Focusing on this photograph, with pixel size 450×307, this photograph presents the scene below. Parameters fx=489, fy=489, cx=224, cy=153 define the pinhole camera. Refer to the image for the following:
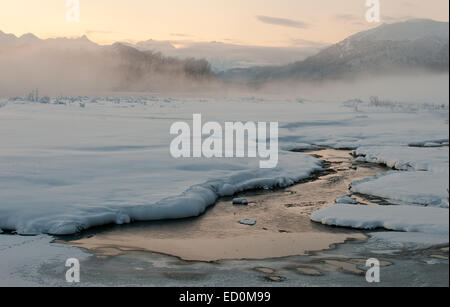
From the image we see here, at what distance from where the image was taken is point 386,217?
9383 millimetres

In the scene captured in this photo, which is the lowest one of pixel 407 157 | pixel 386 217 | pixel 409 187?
pixel 386 217

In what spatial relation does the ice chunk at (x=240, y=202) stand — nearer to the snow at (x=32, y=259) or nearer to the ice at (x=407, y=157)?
the snow at (x=32, y=259)

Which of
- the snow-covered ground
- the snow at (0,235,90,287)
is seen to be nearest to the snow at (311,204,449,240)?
the snow-covered ground

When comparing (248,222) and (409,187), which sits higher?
(409,187)

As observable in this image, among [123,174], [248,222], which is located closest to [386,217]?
[248,222]

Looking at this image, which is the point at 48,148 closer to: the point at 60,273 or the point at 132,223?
the point at 132,223

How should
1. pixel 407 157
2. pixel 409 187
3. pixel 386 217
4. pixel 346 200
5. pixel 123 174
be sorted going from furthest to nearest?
pixel 407 157, pixel 123 174, pixel 409 187, pixel 346 200, pixel 386 217

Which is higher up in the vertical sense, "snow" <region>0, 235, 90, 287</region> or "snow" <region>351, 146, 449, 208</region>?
"snow" <region>351, 146, 449, 208</region>

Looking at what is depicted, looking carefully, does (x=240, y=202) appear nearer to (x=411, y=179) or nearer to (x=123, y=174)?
(x=123, y=174)

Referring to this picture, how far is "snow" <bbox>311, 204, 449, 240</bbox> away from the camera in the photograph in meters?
8.70

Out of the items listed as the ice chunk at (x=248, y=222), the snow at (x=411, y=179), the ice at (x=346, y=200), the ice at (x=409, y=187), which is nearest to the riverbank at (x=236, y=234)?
the ice chunk at (x=248, y=222)

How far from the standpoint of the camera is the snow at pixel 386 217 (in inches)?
343

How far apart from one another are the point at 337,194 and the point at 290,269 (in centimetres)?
545

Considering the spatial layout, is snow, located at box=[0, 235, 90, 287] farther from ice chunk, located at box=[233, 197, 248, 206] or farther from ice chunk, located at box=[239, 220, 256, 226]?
ice chunk, located at box=[233, 197, 248, 206]
